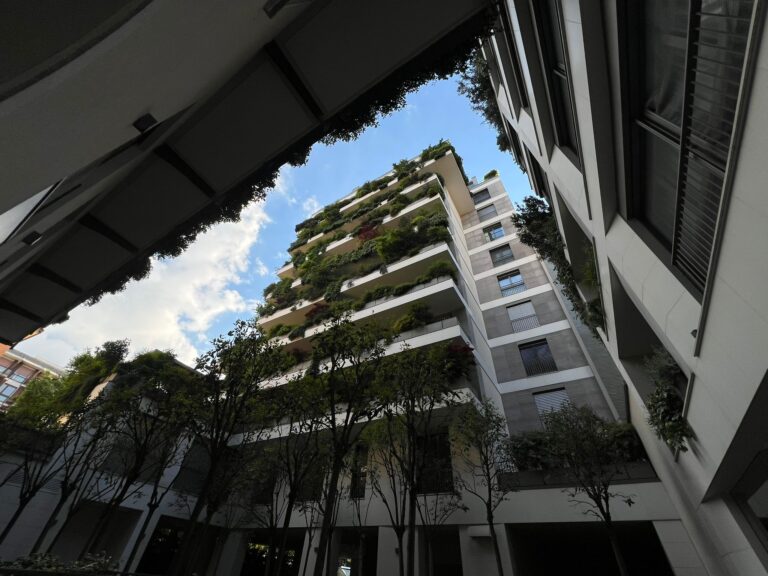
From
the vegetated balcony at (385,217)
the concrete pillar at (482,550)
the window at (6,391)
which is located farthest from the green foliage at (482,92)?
the window at (6,391)

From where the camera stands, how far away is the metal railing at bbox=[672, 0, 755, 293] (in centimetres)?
293

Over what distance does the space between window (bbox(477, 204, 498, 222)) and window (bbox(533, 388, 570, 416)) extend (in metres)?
16.1

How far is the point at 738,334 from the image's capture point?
3.17 m

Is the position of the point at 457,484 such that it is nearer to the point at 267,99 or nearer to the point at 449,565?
the point at 449,565

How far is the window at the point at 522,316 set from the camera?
18547 mm

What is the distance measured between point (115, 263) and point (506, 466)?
13.0m

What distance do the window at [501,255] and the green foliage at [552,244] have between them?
9.84 meters

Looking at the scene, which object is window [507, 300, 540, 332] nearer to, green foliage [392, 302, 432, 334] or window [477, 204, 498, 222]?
green foliage [392, 302, 432, 334]

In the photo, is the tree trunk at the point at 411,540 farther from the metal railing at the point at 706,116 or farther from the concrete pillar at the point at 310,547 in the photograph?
the metal railing at the point at 706,116

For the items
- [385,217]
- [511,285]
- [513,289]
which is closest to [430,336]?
[513,289]

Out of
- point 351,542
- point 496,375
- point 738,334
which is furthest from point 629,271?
point 351,542

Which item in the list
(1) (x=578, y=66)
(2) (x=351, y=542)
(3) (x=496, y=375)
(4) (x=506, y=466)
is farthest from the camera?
(3) (x=496, y=375)

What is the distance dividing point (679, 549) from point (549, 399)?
6817 mm

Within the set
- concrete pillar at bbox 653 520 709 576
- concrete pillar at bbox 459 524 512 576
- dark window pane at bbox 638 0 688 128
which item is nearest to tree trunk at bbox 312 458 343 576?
concrete pillar at bbox 459 524 512 576
